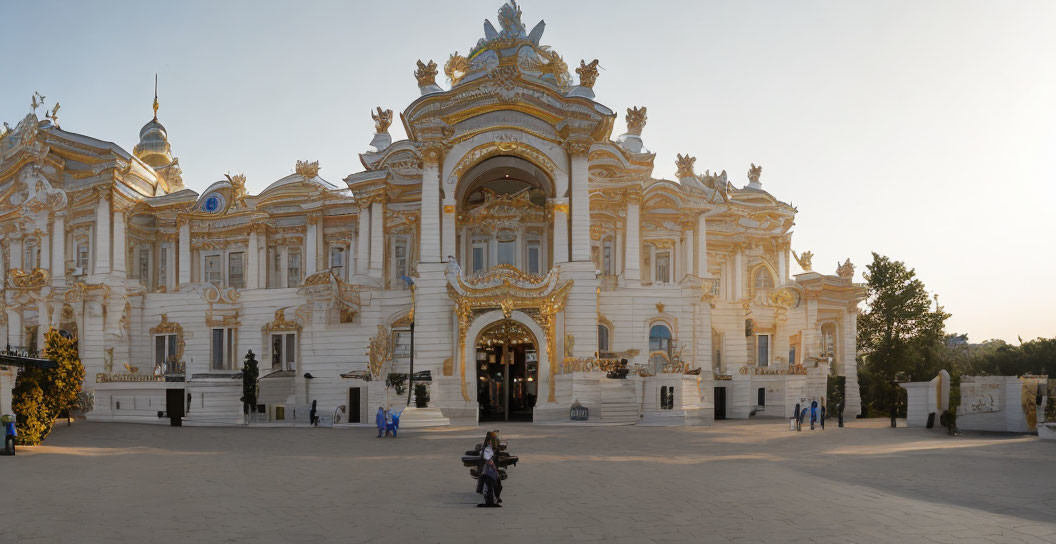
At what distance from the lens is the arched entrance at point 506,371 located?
43.2 meters

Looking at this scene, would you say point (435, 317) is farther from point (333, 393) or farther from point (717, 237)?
point (717, 237)

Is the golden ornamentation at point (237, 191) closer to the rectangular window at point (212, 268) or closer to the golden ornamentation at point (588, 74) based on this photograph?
the rectangular window at point (212, 268)

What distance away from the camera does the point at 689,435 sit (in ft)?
111

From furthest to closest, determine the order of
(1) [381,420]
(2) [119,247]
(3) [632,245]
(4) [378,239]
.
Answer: (2) [119,247]
(4) [378,239]
(3) [632,245]
(1) [381,420]

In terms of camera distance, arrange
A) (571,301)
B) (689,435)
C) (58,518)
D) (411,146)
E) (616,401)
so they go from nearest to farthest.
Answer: (58,518) < (689,435) < (616,401) < (571,301) < (411,146)

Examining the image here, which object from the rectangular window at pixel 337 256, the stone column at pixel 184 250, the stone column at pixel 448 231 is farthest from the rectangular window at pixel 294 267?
the stone column at pixel 448 231

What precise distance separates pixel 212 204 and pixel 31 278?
12221mm

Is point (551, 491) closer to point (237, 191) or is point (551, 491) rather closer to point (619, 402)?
point (619, 402)

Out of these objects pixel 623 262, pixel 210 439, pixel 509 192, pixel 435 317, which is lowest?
pixel 210 439

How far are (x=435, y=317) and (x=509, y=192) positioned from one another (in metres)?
12.0

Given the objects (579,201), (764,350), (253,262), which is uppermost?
(579,201)

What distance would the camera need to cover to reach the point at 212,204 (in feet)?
190

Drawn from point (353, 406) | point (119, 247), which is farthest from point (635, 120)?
point (119, 247)

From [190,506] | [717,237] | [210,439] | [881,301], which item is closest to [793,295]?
[717,237]
